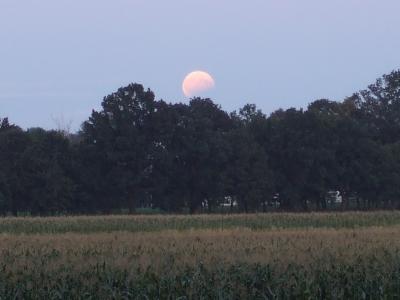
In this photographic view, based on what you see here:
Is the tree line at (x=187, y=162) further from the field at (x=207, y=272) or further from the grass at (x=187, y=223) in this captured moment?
the field at (x=207, y=272)

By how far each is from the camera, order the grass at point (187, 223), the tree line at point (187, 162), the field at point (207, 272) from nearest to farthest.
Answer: the field at point (207, 272) < the grass at point (187, 223) < the tree line at point (187, 162)

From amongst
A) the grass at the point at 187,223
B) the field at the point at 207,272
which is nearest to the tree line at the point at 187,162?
the grass at the point at 187,223

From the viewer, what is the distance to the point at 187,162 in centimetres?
7488

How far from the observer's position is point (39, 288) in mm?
12711

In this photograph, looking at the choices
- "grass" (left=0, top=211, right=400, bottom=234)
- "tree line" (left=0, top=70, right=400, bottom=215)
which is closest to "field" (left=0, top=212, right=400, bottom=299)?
"grass" (left=0, top=211, right=400, bottom=234)

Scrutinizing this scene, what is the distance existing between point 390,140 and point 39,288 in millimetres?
85036

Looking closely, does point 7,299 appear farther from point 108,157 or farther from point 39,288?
point 108,157

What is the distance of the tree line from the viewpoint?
6969 cm

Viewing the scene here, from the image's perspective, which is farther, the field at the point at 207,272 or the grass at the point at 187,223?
the grass at the point at 187,223

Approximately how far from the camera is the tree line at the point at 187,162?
69.7 meters

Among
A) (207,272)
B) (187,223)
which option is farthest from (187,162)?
(207,272)

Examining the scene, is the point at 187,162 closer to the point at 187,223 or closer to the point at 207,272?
the point at 187,223

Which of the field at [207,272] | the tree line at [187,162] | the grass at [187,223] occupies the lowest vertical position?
the field at [207,272]

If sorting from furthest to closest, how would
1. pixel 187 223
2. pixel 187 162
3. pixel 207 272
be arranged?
pixel 187 162 < pixel 187 223 < pixel 207 272
